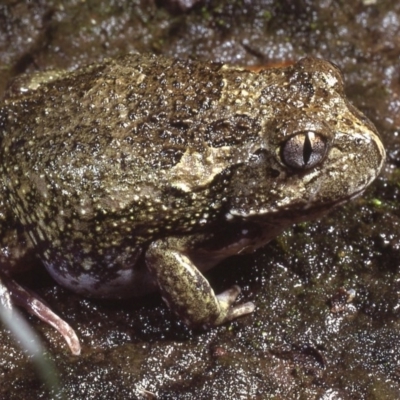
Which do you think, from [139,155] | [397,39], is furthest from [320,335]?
[397,39]

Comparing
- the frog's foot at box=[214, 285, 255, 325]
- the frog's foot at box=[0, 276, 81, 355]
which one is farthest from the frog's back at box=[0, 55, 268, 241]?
the frog's foot at box=[214, 285, 255, 325]

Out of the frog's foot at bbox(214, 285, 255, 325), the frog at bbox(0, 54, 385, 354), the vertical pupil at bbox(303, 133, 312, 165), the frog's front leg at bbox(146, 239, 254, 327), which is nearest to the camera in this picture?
the vertical pupil at bbox(303, 133, 312, 165)

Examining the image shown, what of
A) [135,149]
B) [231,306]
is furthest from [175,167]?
[231,306]

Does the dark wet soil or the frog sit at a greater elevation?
the frog

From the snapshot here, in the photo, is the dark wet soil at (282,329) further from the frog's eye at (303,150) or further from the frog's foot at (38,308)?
the frog's eye at (303,150)

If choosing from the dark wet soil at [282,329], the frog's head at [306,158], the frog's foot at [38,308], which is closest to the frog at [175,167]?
the frog's head at [306,158]

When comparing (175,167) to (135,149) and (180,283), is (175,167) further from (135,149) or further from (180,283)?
(180,283)

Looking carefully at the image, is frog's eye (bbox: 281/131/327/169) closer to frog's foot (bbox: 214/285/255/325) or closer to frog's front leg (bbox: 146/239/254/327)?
frog's front leg (bbox: 146/239/254/327)
